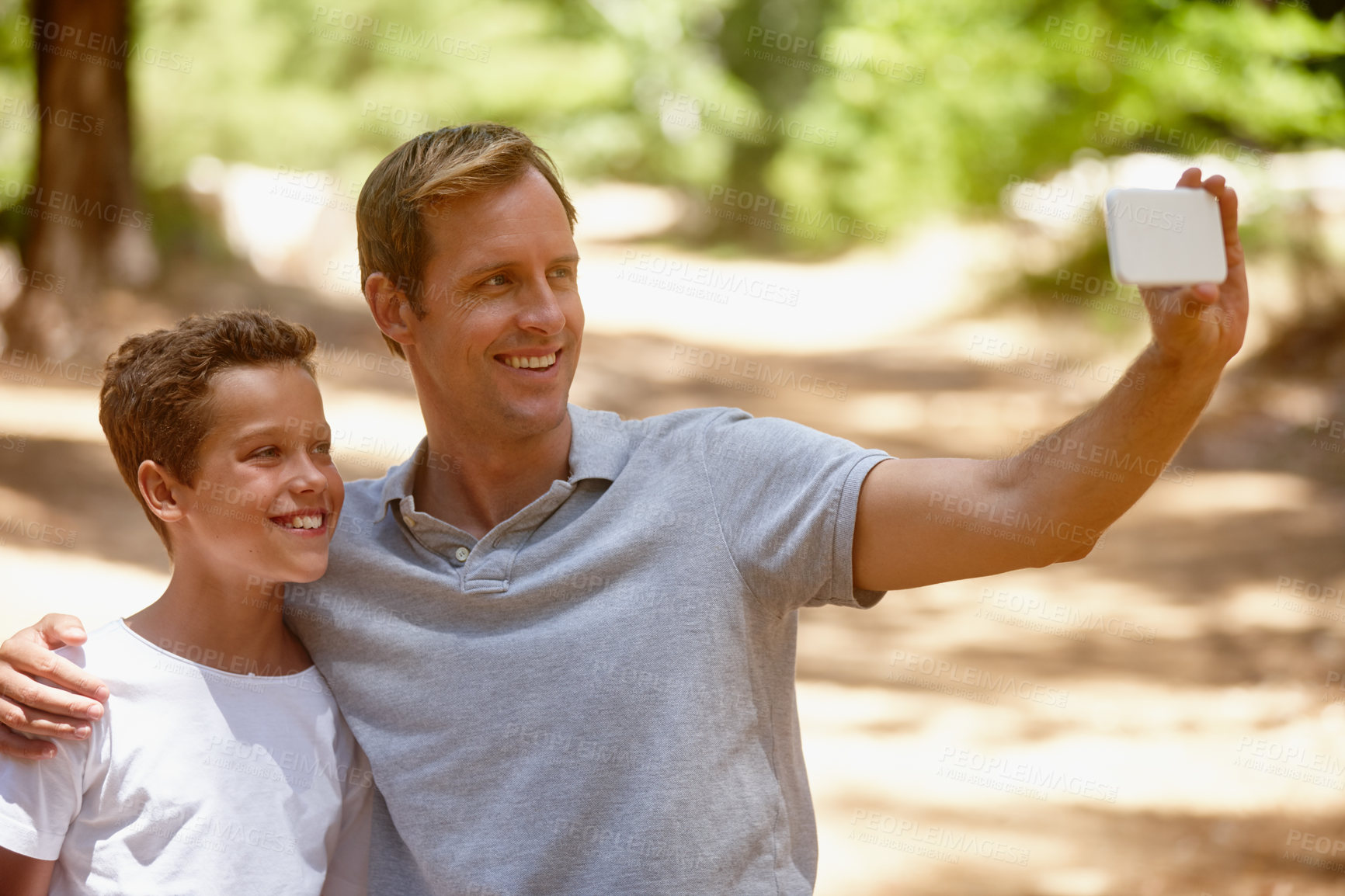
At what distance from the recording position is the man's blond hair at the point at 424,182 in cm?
223

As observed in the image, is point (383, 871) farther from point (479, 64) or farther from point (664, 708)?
point (479, 64)

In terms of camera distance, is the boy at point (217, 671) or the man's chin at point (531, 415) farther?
the man's chin at point (531, 415)

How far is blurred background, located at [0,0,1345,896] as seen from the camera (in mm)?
4930

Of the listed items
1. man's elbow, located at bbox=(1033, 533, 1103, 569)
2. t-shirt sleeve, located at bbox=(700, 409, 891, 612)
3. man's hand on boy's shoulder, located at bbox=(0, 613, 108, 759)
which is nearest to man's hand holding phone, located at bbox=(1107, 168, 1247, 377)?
man's elbow, located at bbox=(1033, 533, 1103, 569)

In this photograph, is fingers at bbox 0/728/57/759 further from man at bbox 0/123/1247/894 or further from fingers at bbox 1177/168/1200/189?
fingers at bbox 1177/168/1200/189

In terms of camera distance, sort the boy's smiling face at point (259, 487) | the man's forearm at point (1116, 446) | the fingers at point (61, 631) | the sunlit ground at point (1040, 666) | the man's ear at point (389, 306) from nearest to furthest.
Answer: the man's forearm at point (1116, 446) < the fingers at point (61, 631) < the boy's smiling face at point (259, 487) < the man's ear at point (389, 306) < the sunlit ground at point (1040, 666)

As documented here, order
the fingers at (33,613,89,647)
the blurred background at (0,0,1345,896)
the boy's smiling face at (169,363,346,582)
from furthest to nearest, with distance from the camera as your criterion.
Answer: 1. the blurred background at (0,0,1345,896)
2. the boy's smiling face at (169,363,346,582)
3. the fingers at (33,613,89,647)

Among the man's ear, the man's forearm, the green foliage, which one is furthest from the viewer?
the green foliage

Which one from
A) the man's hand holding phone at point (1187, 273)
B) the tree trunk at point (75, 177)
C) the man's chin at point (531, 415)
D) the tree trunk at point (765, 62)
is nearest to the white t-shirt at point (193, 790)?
the man's chin at point (531, 415)

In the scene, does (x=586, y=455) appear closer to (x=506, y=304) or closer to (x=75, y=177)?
(x=506, y=304)

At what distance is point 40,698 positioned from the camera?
72.4 inches

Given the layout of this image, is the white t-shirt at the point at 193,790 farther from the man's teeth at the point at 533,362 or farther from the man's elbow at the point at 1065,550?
the man's elbow at the point at 1065,550

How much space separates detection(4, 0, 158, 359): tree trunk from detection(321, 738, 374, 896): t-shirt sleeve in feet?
27.6

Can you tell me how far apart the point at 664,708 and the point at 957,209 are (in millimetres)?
17579
